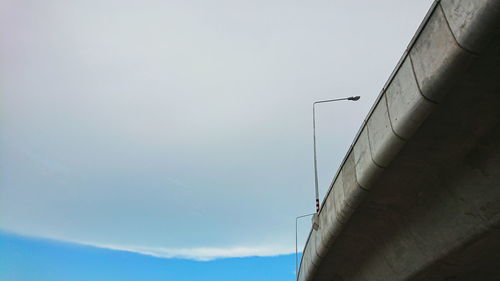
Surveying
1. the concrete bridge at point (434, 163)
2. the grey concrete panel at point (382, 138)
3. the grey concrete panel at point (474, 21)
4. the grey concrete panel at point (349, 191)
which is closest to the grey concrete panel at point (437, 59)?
the concrete bridge at point (434, 163)

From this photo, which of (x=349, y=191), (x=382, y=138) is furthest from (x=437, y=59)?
(x=349, y=191)

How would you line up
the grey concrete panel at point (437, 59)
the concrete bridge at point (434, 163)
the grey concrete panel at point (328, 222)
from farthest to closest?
the grey concrete panel at point (328, 222) < the concrete bridge at point (434, 163) < the grey concrete panel at point (437, 59)

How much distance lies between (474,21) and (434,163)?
316cm

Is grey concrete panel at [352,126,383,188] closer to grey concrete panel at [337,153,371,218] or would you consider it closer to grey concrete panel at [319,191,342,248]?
grey concrete panel at [337,153,371,218]

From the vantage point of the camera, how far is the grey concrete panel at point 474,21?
391cm

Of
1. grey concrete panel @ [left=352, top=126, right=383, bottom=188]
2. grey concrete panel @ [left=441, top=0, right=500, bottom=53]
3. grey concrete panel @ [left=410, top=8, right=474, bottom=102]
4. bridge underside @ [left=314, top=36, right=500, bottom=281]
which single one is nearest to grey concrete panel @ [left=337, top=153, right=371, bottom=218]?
grey concrete panel @ [left=352, top=126, right=383, bottom=188]

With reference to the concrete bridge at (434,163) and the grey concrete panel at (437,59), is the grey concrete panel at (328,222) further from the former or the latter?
the grey concrete panel at (437,59)

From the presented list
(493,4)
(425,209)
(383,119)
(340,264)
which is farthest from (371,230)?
(493,4)

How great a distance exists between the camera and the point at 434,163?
6434 millimetres

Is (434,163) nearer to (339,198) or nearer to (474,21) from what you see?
(339,198)

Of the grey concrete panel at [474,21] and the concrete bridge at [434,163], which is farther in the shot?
the concrete bridge at [434,163]

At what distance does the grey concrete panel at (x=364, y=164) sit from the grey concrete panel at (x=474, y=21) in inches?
117

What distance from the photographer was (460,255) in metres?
7.14

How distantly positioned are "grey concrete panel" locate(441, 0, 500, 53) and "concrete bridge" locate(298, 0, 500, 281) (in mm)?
11
